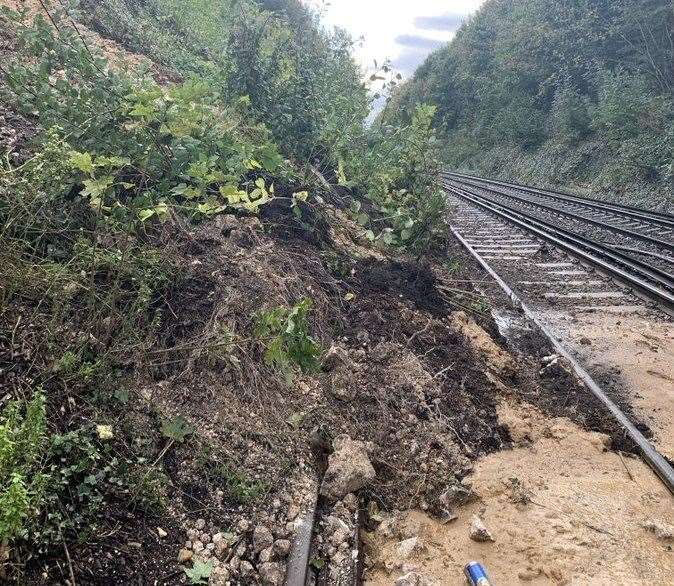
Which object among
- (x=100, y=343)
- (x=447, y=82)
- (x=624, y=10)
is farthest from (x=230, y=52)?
(x=447, y=82)

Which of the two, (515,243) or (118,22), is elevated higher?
(118,22)

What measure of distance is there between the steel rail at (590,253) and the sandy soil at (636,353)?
76 centimetres

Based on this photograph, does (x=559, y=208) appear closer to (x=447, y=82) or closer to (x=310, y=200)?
(x=310, y=200)


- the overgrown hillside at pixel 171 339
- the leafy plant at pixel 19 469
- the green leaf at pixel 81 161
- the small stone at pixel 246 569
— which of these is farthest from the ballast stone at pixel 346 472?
the green leaf at pixel 81 161

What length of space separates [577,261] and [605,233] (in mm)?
2912

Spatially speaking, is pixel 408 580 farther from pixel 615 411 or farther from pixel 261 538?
pixel 615 411

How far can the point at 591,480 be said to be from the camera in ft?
11.7

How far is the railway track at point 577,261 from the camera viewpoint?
253 inches

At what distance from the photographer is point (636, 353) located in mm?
5504

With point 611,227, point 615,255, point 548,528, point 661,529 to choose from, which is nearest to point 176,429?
point 548,528

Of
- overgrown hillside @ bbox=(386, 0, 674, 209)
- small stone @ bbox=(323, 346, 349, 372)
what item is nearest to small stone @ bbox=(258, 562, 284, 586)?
small stone @ bbox=(323, 346, 349, 372)

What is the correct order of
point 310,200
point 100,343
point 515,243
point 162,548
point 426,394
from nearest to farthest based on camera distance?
point 162,548 → point 100,343 → point 426,394 → point 310,200 → point 515,243

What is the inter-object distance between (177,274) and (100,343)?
38.1 inches

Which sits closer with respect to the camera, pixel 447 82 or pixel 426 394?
pixel 426 394
